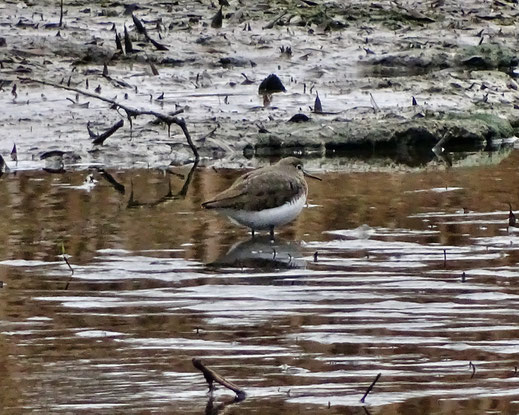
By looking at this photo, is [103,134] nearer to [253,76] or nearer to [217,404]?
[253,76]

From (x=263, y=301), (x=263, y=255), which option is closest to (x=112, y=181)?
(x=263, y=255)

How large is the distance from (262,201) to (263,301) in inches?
69.6

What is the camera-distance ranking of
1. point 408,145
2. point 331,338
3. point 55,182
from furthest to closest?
point 408,145 → point 55,182 → point 331,338

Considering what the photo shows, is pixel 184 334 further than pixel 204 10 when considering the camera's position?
No

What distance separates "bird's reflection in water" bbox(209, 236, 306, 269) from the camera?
28.2 feet

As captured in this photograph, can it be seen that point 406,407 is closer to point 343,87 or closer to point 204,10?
point 343,87

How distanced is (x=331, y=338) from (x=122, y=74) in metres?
8.81

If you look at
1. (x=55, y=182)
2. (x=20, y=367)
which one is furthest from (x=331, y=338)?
(x=55, y=182)

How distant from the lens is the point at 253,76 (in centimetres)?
1556

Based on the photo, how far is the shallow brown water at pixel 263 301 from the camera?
606cm

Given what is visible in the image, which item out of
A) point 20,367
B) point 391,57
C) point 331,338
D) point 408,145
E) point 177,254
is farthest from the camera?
point 391,57

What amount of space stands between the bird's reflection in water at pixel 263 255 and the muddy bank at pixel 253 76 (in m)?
3.09

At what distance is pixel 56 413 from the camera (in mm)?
5746

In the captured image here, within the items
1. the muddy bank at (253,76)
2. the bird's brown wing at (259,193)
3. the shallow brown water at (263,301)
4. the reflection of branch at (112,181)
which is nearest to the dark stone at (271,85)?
the muddy bank at (253,76)
